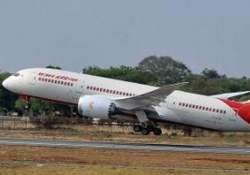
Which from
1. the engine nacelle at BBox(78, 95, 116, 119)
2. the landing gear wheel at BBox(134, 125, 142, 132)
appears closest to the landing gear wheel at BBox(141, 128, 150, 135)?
the landing gear wheel at BBox(134, 125, 142, 132)

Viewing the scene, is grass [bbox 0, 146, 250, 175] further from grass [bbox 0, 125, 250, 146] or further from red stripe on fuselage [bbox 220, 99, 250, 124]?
red stripe on fuselage [bbox 220, 99, 250, 124]

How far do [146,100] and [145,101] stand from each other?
98 millimetres

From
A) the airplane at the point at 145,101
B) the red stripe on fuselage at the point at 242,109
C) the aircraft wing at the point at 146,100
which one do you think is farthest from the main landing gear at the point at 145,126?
the red stripe on fuselage at the point at 242,109

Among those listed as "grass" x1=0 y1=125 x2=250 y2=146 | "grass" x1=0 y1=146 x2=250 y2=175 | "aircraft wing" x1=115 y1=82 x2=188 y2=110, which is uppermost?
"aircraft wing" x1=115 y1=82 x2=188 y2=110

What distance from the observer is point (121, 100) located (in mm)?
59250

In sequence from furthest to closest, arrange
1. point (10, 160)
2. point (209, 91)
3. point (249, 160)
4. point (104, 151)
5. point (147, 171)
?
point (209, 91), point (104, 151), point (249, 160), point (10, 160), point (147, 171)

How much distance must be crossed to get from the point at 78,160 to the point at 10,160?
2695 mm

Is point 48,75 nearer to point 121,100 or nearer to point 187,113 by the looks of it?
point 121,100

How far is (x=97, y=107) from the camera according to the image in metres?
56.2

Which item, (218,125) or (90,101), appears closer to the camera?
(90,101)

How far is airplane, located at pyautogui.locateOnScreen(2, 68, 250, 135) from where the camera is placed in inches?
2346

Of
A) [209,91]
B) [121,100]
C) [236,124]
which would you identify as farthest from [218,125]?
[209,91]

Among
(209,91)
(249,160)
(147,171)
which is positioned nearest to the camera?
(147,171)

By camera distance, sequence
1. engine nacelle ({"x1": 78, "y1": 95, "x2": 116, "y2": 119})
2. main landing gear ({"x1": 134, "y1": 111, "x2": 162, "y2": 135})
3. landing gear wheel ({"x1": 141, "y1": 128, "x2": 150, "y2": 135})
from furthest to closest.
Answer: main landing gear ({"x1": 134, "y1": 111, "x2": 162, "y2": 135})
landing gear wheel ({"x1": 141, "y1": 128, "x2": 150, "y2": 135})
engine nacelle ({"x1": 78, "y1": 95, "x2": 116, "y2": 119})
